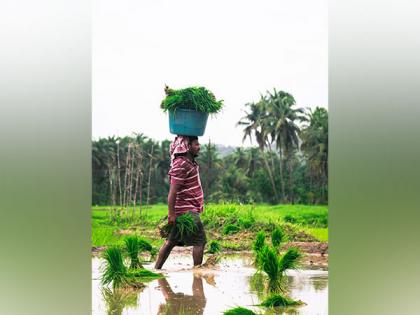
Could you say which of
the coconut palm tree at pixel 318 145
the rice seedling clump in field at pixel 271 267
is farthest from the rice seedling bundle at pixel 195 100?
the rice seedling clump in field at pixel 271 267

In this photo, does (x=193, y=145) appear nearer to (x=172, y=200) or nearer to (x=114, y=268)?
(x=172, y=200)

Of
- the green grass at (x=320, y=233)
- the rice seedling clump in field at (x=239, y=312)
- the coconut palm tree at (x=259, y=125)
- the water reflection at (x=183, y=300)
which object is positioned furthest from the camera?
the coconut palm tree at (x=259, y=125)

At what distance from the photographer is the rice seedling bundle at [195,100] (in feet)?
17.3

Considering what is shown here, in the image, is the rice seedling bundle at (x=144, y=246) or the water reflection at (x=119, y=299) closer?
the water reflection at (x=119, y=299)


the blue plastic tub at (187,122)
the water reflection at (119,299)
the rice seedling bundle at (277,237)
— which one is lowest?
the water reflection at (119,299)

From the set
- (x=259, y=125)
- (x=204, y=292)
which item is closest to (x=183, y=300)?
(x=204, y=292)

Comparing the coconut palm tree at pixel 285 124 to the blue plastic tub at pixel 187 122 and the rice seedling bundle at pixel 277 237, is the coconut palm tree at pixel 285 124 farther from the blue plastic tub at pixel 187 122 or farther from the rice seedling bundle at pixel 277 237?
the blue plastic tub at pixel 187 122

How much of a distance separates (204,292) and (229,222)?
2.02ft

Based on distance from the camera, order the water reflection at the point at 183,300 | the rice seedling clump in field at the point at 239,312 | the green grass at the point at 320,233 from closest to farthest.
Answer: the rice seedling clump in field at the point at 239,312 → the water reflection at the point at 183,300 → the green grass at the point at 320,233

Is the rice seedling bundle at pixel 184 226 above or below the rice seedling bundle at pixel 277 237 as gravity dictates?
above

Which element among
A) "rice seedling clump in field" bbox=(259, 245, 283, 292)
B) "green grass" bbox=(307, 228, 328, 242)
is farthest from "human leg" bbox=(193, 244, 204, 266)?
"green grass" bbox=(307, 228, 328, 242)

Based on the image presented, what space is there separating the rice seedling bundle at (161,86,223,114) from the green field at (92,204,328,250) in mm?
830

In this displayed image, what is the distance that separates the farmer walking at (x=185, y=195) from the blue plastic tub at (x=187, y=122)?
0.05 m
